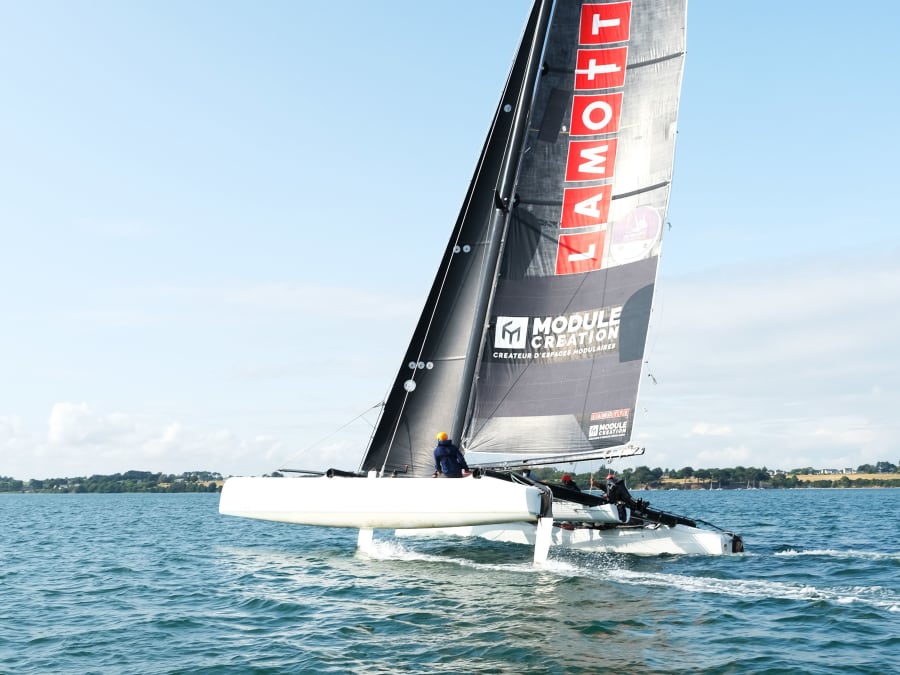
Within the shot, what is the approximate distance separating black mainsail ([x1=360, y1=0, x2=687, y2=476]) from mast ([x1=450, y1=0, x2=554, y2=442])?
1.1 inches

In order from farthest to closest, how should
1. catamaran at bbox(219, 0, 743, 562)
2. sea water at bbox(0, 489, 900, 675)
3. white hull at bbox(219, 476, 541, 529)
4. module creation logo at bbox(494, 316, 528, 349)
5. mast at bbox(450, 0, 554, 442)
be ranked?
1. module creation logo at bbox(494, 316, 528, 349)
2. mast at bbox(450, 0, 554, 442)
3. catamaran at bbox(219, 0, 743, 562)
4. white hull at bbox(219, 476, 541, 529)
5. sea water at bbox(0, 489, 900, 675)

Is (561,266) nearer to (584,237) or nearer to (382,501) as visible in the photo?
(584,237)

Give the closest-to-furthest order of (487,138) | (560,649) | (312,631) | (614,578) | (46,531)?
(560,649), (312,631), (614,578), (487,138), (46,531)

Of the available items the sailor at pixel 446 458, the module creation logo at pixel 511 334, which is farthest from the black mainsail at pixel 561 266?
the sailor at pixel 446 458

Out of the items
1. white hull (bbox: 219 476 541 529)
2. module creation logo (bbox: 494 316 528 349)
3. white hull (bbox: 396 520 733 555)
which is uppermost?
module creation logo (bbox: 494 316 528 349)

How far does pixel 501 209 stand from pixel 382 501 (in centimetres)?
567

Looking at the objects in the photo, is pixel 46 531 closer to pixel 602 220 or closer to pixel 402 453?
pixel 402 453

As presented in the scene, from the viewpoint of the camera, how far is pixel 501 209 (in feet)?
48.6

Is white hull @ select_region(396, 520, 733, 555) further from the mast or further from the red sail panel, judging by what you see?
the mast

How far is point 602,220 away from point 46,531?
23648mm

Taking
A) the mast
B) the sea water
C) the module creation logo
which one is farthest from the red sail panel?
the sea water

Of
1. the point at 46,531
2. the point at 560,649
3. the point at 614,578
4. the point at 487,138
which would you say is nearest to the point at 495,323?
the point at 487,138

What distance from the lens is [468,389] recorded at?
48.2 feet

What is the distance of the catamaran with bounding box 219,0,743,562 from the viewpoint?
14.4 m
